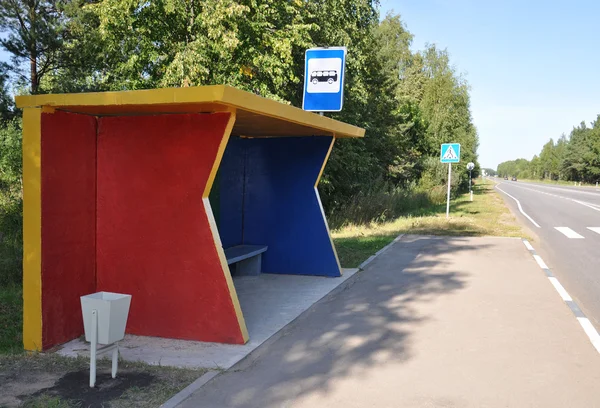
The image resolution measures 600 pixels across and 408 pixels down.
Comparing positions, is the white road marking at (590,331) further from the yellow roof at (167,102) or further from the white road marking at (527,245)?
the white road marking at (527,245)

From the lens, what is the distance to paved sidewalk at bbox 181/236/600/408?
4.21 metres

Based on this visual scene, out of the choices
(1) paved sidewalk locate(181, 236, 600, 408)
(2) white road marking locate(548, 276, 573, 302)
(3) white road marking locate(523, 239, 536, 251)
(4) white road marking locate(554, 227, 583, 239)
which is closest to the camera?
(1) paved sidewalk locate(181, 236, 600, 408)

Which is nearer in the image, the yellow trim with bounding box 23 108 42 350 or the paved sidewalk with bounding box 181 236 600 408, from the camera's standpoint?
the paved sidewalk with bounding box 181 236 600 408

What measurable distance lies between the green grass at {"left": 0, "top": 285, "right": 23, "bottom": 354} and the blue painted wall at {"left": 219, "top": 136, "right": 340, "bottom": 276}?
3.18 m

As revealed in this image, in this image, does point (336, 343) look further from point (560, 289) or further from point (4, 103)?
point (4, 103)

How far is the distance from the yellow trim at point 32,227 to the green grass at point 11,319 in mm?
354

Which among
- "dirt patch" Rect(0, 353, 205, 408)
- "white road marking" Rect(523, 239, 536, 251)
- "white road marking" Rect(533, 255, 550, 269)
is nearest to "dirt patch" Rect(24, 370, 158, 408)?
"dirt patch" Rect(0, 353, 205, 408)

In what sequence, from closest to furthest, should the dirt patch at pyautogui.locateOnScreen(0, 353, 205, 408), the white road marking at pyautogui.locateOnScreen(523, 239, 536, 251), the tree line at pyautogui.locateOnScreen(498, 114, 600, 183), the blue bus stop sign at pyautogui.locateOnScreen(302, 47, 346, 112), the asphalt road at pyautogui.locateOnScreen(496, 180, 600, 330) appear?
the dirt patch at pyautogui.locateOnScreen(0, 353, 205, 408)
the blue bus stop sign at pyautogui.locateOnScreen(302, 47, 346, 112)
the asphalt road at pyautogui.locateOnScreen(496, 180, 600, 330)
the white road marking at pyautogui.locateOnScreen(523, 239, 536, 251)
the tree line at pyautogui.locateOnScreen(498, 114, 600, 183)

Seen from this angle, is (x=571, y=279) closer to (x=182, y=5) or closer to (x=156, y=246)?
(x=156, y=246)

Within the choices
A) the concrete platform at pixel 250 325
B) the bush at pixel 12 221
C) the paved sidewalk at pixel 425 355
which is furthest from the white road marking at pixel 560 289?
the bush at pixel 12 221

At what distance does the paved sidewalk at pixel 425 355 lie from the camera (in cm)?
421

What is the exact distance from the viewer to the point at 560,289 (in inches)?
326

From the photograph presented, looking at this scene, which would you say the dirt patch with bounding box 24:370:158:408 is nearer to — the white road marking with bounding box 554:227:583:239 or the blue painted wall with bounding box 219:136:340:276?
the blue painted wall with bounding box 219:136:340:276

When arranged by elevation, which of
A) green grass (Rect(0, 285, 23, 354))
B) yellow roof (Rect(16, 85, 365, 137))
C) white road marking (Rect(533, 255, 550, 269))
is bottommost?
green grass (Rect(0, 285, 23, 354))
